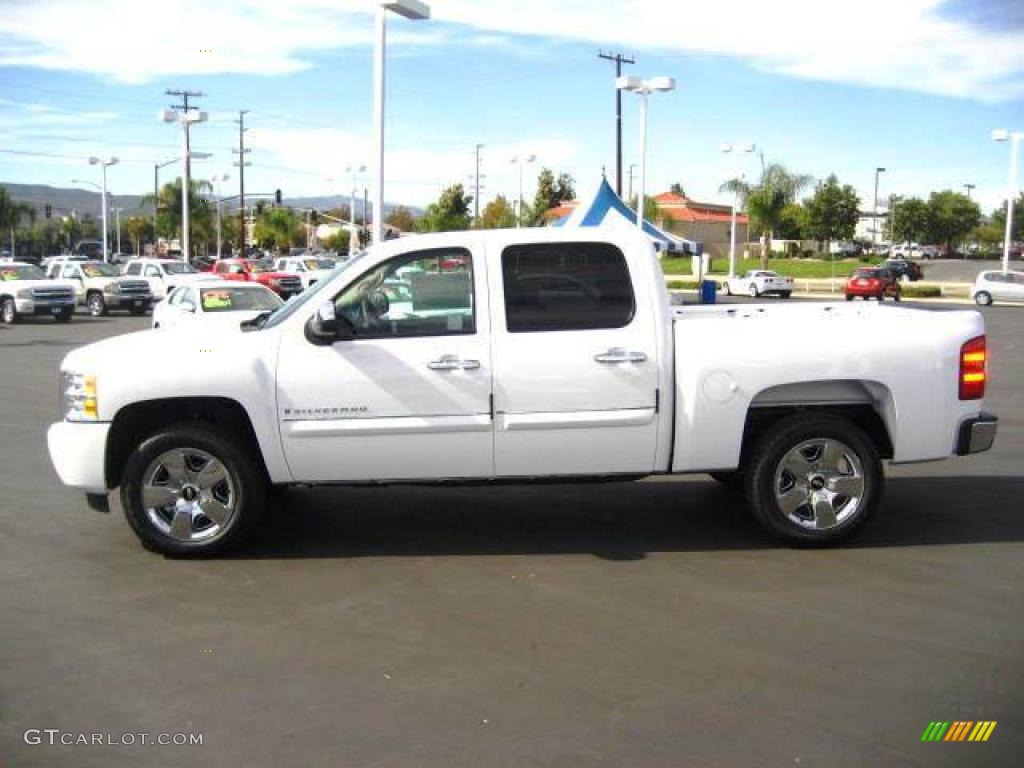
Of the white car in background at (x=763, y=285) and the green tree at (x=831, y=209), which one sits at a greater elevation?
the green tree at (x=831, y=209)

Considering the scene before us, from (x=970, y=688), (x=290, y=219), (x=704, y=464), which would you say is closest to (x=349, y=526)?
(x=704, y=464)

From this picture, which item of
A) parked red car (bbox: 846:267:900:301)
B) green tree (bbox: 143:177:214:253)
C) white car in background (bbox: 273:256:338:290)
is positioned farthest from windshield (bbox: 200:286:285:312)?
green tree (bbox: 143:177:214:253)

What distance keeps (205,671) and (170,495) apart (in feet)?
6.46

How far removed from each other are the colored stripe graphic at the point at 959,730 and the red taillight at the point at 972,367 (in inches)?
116

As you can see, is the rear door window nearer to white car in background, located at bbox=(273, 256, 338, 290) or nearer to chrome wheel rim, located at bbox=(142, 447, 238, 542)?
chrome wheel rim, located at bbox=(142, 447, 238, 542)

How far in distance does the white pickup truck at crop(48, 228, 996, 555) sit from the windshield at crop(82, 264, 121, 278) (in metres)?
31.5

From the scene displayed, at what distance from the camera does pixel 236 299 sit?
19156 mm

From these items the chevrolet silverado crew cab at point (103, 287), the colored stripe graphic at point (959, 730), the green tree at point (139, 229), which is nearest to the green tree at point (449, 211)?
the chevrolet silverado crew cab at point (103, 287)

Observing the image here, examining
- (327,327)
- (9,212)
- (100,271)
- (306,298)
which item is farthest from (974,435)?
(9,212)

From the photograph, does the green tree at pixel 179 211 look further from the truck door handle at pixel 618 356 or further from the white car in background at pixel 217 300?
the truck door handle at pixel 618 356

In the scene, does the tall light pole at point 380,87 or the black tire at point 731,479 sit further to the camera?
the tall light pole at point 380,87

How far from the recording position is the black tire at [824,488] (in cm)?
663

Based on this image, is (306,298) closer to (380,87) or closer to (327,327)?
(327,327)

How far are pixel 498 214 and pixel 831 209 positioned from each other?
3124 cm
